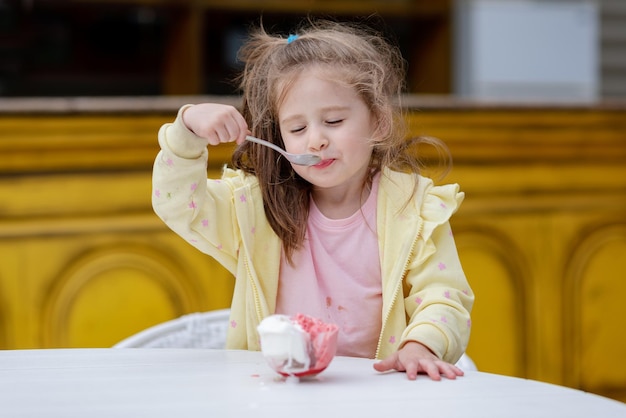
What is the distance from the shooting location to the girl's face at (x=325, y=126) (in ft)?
4.57

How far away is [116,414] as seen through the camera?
86cm

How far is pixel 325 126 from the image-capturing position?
1.40 m

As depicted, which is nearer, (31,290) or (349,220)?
(349,220)

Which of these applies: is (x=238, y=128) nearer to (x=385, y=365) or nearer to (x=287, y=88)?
(x=287, y=88)

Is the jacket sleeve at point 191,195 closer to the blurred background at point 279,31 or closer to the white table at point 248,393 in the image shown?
the white table at point 248,393

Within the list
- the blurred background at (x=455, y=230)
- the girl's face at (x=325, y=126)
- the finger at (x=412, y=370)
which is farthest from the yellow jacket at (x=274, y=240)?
the blurred background at (x=455, y=230)

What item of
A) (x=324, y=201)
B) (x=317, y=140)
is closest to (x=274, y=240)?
(x=324, y=201)

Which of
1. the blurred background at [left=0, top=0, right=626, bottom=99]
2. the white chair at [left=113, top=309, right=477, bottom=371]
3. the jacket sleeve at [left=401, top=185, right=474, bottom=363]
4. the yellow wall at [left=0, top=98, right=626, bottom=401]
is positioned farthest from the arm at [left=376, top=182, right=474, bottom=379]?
the blurred background at [left=0, top=0, right=626, bottom=99]

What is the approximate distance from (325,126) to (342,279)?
0.81 feet

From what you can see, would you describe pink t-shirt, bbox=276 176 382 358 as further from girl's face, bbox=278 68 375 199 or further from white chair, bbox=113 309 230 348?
white chair, bbox=113 309 230 348

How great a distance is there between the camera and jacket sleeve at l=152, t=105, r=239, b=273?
1.39 meters

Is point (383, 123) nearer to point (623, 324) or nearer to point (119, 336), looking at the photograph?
point (119, 336)

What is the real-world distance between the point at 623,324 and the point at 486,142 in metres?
0.69

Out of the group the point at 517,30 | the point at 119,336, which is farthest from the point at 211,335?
the point at 517,30
